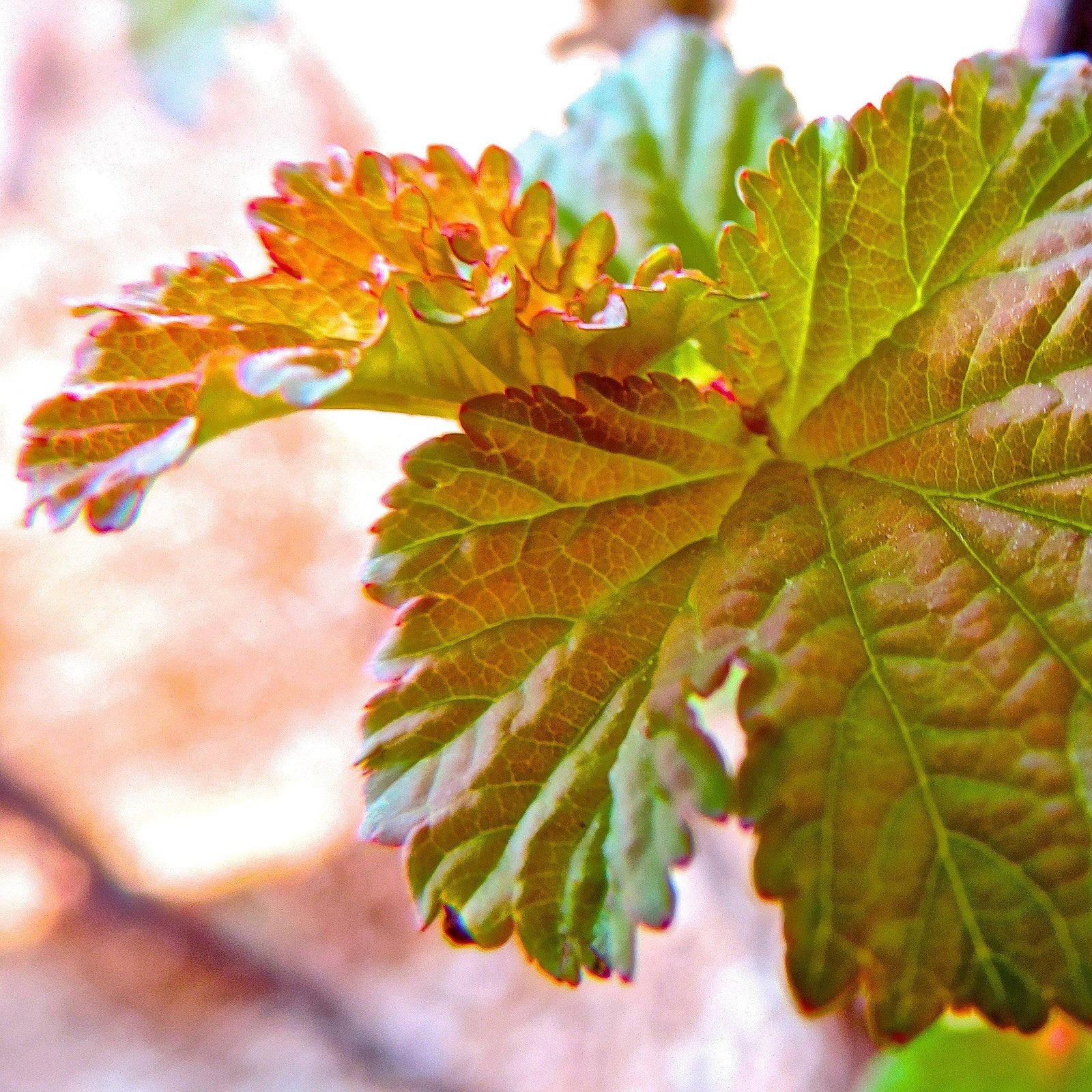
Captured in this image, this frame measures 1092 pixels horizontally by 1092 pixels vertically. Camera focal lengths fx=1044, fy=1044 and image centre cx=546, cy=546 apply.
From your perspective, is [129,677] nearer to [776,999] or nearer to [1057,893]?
[776,999]

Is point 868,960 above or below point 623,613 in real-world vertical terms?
below

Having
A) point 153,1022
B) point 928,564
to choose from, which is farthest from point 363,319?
point 153,1022

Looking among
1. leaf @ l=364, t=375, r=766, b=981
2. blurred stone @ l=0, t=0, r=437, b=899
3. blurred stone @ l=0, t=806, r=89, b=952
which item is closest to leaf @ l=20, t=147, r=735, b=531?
leaf @ l=364, t=375, r=766, b=981

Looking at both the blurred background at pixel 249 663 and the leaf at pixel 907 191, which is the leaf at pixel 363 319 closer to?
the leaf at pixel 907 191

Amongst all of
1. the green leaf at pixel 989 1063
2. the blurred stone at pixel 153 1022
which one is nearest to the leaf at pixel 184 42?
the blurred stone at pixel 153 1022

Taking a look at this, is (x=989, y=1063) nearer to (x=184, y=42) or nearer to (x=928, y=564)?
(x=928, y=564)

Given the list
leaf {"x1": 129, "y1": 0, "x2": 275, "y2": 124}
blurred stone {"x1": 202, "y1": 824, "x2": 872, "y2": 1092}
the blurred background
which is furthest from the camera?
leaf {"x1": 129, "y1": 0, "x2": 275, "y2": 124}

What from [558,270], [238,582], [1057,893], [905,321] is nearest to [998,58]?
[905,321]

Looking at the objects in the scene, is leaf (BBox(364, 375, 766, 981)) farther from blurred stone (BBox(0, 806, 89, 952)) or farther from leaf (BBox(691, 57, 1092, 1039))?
blurred stone (BBox(0, 806, 89, 952))
